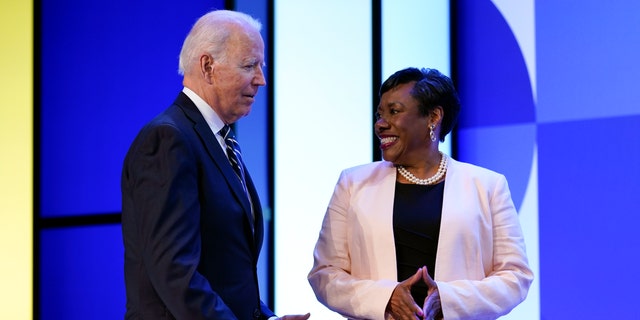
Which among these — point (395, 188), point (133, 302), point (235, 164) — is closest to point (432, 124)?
point (395, 188)

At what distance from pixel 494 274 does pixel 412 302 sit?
35 cm

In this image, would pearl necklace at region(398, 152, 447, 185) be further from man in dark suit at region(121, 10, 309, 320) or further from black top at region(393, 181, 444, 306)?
man in dark suit at region(121, 10, 309, 320)

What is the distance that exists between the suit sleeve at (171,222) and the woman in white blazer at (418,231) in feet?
2.43

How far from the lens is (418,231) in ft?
7.66

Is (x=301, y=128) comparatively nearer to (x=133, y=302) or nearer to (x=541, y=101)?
(x=541, y=101)

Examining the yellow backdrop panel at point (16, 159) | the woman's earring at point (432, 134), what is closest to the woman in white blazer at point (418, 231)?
the woman's earring at point (432, 134)

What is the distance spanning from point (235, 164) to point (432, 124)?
2.74ft

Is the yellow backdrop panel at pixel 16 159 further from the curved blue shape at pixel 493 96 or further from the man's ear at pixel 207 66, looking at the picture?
the curved blue shape at pixel 493 96

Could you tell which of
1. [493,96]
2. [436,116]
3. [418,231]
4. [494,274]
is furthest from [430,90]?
[493,96]

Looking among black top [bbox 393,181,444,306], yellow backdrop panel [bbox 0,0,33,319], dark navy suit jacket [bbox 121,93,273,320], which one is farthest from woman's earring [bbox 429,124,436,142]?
yellow backdrop panel [bbox 0,0,33,319]

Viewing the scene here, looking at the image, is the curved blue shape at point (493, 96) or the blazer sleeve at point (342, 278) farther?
the curved blue shape at point (493, 96)

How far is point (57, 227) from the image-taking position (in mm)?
2670

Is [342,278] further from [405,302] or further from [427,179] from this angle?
[427,179]

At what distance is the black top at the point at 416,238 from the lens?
232 cm
